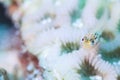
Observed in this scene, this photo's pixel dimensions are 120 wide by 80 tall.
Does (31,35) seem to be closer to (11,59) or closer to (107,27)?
(11,59)

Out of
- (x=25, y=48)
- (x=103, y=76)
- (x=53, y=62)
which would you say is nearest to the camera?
(x=103, y=76)

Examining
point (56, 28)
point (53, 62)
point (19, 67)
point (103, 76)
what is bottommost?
point (103, 76)

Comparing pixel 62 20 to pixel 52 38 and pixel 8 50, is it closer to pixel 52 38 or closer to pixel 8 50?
pixel 52 38

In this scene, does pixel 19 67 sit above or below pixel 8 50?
below

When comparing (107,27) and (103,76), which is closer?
(103,76)

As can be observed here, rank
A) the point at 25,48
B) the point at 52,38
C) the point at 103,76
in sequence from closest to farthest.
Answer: the point at 103,76, the point at 52,38, the point at 25,48

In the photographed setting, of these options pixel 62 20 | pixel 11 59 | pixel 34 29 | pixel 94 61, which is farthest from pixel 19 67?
pixel 94 61

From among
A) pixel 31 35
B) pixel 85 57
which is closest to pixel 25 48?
pixel 31 35

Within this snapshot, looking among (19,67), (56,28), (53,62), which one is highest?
(56,28)

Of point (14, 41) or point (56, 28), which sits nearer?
point (56, 28)
